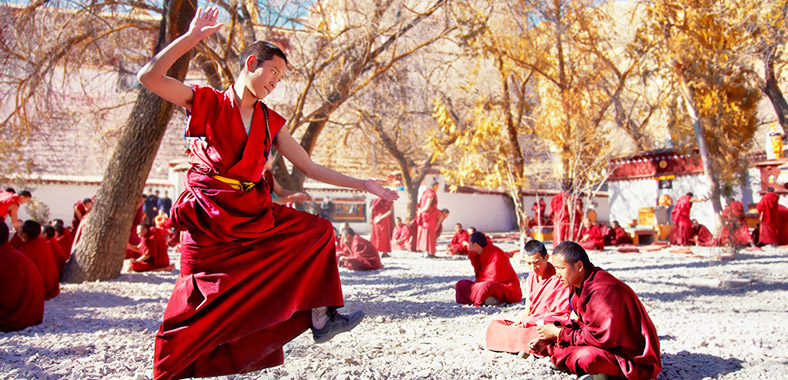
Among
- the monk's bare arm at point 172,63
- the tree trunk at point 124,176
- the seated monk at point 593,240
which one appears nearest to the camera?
the monk's bare arm at point 172,63

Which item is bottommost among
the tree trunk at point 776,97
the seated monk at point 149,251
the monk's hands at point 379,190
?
the seated monk at point 149,251

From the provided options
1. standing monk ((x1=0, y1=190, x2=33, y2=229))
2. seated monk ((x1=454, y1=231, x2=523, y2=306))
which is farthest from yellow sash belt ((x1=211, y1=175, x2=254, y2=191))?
standing monk ((x1=0, y1=190, x2=33, y2=229))

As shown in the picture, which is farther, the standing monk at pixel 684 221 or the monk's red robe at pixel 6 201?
the standing monk at pixel 684 221

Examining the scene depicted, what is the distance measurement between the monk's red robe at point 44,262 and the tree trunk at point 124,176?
95cm

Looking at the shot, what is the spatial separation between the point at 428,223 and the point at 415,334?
714 centimetres

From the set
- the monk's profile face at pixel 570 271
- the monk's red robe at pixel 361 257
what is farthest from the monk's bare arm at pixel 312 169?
the monk's red robe at pixel 361 257

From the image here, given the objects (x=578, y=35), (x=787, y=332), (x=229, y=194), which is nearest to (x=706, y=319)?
(x=787, y=332)

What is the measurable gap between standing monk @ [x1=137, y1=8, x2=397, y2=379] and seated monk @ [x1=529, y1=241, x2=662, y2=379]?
3.72ft

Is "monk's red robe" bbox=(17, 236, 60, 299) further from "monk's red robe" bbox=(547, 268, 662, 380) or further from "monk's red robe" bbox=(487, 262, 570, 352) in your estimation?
"monk's red robe" bbox=(547, 268, 662, 380)

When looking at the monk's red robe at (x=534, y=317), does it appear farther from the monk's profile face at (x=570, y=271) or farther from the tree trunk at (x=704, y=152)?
the tree trunk at (x=704, y=152)

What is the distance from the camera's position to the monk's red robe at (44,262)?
214 inches

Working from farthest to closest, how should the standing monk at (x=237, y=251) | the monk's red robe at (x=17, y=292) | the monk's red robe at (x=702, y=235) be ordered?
the monk's red robe at (x=702, y=235) < the monk's red robe at (x=17, y=292) < the standing monk at (x=237, y=251)

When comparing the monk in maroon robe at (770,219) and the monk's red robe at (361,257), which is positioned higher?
the monk in maroon robe at (770,219)

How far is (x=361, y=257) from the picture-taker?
8.60 m
